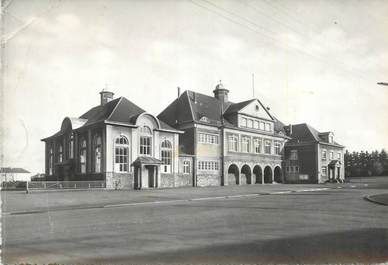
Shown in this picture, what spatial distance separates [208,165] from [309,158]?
20021mm

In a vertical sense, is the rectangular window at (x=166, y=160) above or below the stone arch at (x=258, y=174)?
above

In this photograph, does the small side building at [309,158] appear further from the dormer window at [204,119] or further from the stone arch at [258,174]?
the dormer window at [204,119]

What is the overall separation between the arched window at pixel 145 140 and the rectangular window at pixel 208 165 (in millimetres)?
7423

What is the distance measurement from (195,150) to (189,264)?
111ft

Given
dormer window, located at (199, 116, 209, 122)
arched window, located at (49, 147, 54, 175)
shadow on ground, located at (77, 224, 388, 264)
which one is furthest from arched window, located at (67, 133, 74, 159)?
shadow on ground, located at (77, 224, 388, 264)

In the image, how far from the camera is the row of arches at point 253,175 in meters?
45.1

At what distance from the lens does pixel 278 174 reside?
176 feet

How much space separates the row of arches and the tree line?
4238cm

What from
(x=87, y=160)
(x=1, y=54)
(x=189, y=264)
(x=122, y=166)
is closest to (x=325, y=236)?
(x=189, y=264)

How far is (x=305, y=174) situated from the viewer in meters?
53.3

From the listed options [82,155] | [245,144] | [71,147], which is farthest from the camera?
[245,144]

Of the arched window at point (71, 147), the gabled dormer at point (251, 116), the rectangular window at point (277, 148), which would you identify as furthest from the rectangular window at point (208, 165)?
the arched window at point (71, 147)

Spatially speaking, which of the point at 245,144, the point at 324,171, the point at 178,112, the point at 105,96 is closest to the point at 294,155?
the point at 324,171

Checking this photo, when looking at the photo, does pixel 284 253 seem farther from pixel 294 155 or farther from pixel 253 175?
pixel 294 155
